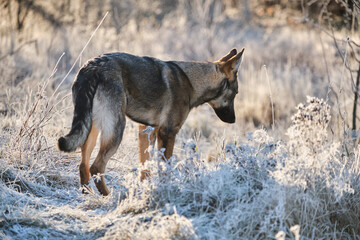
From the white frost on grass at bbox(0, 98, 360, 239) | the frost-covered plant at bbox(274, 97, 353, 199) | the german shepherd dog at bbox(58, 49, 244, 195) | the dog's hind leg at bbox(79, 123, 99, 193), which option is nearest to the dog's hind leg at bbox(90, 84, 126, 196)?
the german shepherd dog at bbox(58, 49, 244, 195)

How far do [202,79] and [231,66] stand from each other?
362 millimetres

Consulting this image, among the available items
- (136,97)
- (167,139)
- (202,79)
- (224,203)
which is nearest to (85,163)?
(136,97)

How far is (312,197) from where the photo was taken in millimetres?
2967

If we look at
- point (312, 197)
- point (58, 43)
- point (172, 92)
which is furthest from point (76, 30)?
point (312, 197)

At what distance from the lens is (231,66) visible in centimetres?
482

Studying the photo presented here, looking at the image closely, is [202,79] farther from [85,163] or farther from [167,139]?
[85,163]

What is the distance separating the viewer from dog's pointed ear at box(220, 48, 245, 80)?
4.75 metres

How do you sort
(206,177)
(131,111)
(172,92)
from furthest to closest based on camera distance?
(172,92), (131,111), (206,177)

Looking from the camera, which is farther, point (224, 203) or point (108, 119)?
point (108, 119)

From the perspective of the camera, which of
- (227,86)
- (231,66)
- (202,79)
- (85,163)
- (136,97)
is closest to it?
(85,163)

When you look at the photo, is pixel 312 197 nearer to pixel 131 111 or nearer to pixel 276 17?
pixel 131 111

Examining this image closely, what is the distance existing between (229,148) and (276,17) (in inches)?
609

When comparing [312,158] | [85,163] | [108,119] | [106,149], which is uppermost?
[108,119]

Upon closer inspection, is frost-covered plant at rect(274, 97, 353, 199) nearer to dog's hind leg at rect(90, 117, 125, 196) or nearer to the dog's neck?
dog's hind leg at rect(90, 117, 125, 196)
